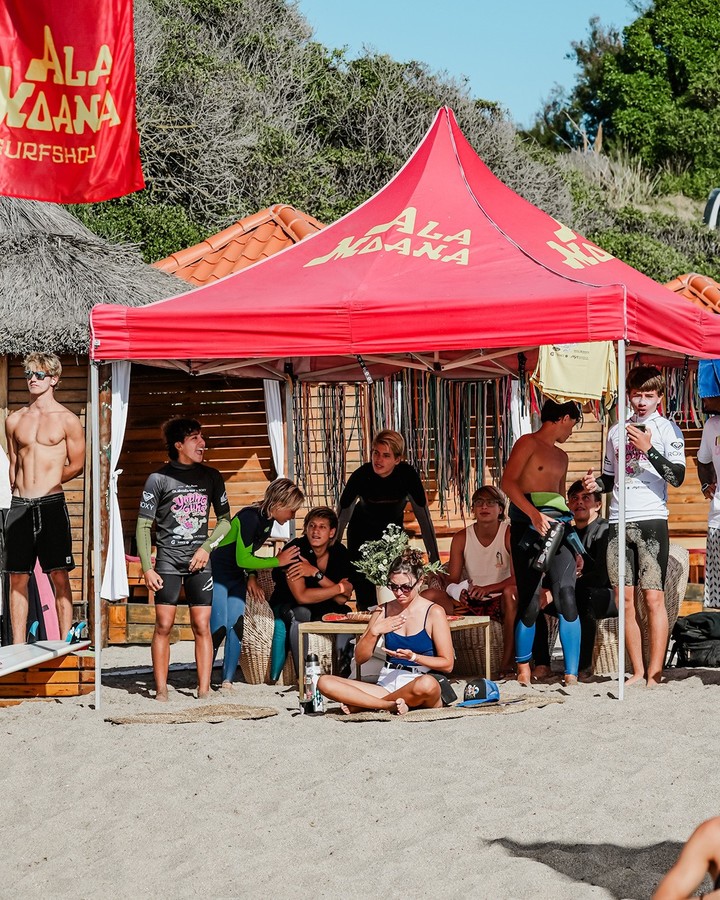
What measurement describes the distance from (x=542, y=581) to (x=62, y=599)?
2932 millimetres

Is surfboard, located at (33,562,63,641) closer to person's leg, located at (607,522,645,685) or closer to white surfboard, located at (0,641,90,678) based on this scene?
white surfboard, located at (0,641,90,678)

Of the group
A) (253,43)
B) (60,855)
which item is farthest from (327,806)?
(253,43)

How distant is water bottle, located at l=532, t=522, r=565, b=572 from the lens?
6.94 metres

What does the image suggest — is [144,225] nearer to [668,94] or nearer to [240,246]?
[240,246]

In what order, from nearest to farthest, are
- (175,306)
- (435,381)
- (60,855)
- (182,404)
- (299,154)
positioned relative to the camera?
(60,855) < (175,306) < (435,381) < (182,404) < (299,154)

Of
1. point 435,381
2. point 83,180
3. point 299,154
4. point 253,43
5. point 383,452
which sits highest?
point 253,43

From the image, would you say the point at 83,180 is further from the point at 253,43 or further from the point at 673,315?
the point at 253,43

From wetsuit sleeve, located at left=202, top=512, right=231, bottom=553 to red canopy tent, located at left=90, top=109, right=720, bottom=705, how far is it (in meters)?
0.62

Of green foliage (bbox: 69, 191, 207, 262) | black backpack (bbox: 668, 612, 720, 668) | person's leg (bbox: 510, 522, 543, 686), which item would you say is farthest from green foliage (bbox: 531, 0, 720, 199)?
person's leg (bbox: 510, 522, 543, 686)

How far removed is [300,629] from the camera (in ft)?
22.3

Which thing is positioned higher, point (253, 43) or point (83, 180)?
point (253, 43)

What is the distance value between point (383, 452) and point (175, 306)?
5.85ft

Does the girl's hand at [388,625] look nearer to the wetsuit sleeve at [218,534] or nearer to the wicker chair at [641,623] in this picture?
the wetsuit sleeve at [218,534]

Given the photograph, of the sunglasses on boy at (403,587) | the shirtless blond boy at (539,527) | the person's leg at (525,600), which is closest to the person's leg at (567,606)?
the shirtless blond boy at (539,527)
